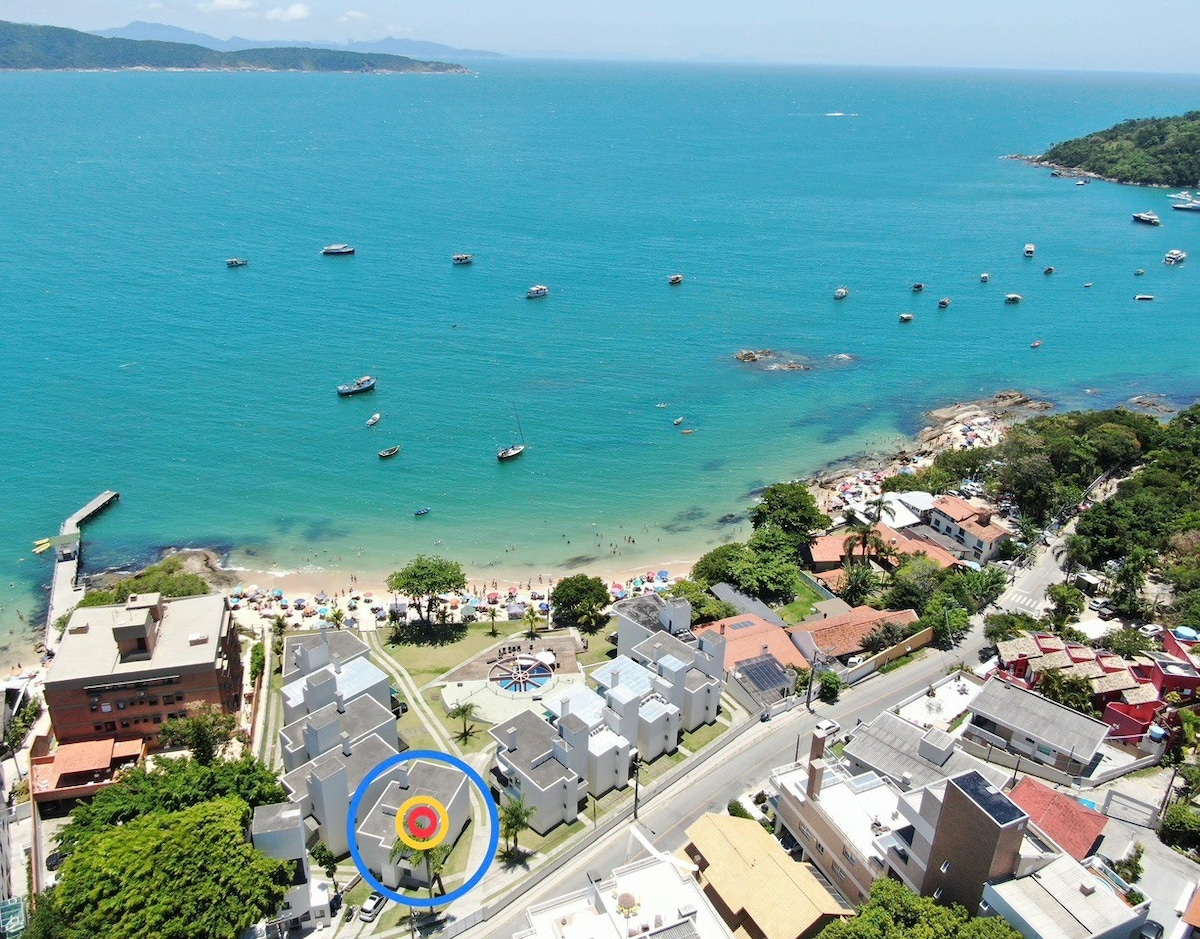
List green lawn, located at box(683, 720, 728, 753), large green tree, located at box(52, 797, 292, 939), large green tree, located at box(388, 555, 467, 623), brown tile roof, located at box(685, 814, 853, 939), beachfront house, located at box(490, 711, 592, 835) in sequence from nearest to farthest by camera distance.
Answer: large green tree, located at box(52, 797, 292, 939)
brown tile roof, located at box(685, 814, 853, 939)
beachfront house, located at box(490, 711, 592, 835)
green lawn, located at box(683, 720, 728, 753)
large green tree, located at box(388, 555, 467, 623)

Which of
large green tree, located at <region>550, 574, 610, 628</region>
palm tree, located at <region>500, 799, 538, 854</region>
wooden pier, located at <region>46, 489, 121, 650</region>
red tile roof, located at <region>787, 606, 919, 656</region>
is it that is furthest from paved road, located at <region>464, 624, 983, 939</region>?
wooden pier, located at <region>46, 489, 121, 650</region>

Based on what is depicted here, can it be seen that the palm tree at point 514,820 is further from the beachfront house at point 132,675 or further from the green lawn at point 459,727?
the beachfront house at point 132,675

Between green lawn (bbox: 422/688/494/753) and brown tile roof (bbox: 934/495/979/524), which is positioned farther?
brown tile roof (bbox: 934/495/979/524)

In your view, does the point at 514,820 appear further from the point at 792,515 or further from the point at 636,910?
the point at 792,515

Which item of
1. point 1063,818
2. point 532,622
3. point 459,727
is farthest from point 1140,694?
point 459,727

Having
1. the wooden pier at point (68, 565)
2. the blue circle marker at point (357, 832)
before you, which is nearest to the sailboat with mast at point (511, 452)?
the wooden pier at point (68, 565)

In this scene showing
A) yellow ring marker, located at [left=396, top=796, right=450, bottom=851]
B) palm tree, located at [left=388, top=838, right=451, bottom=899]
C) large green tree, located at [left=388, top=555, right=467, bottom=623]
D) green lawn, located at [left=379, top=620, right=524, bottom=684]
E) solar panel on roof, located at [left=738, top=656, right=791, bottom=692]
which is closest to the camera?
yellow ring marker, located at [left=396, top=796, right=450, bottom=851]

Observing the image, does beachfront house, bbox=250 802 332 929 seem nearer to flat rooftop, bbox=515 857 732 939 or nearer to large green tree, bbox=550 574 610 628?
flat rooftop, bbox=515 857 732 939

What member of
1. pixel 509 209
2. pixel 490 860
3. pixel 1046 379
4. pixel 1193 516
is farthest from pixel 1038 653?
pixel 509 209
